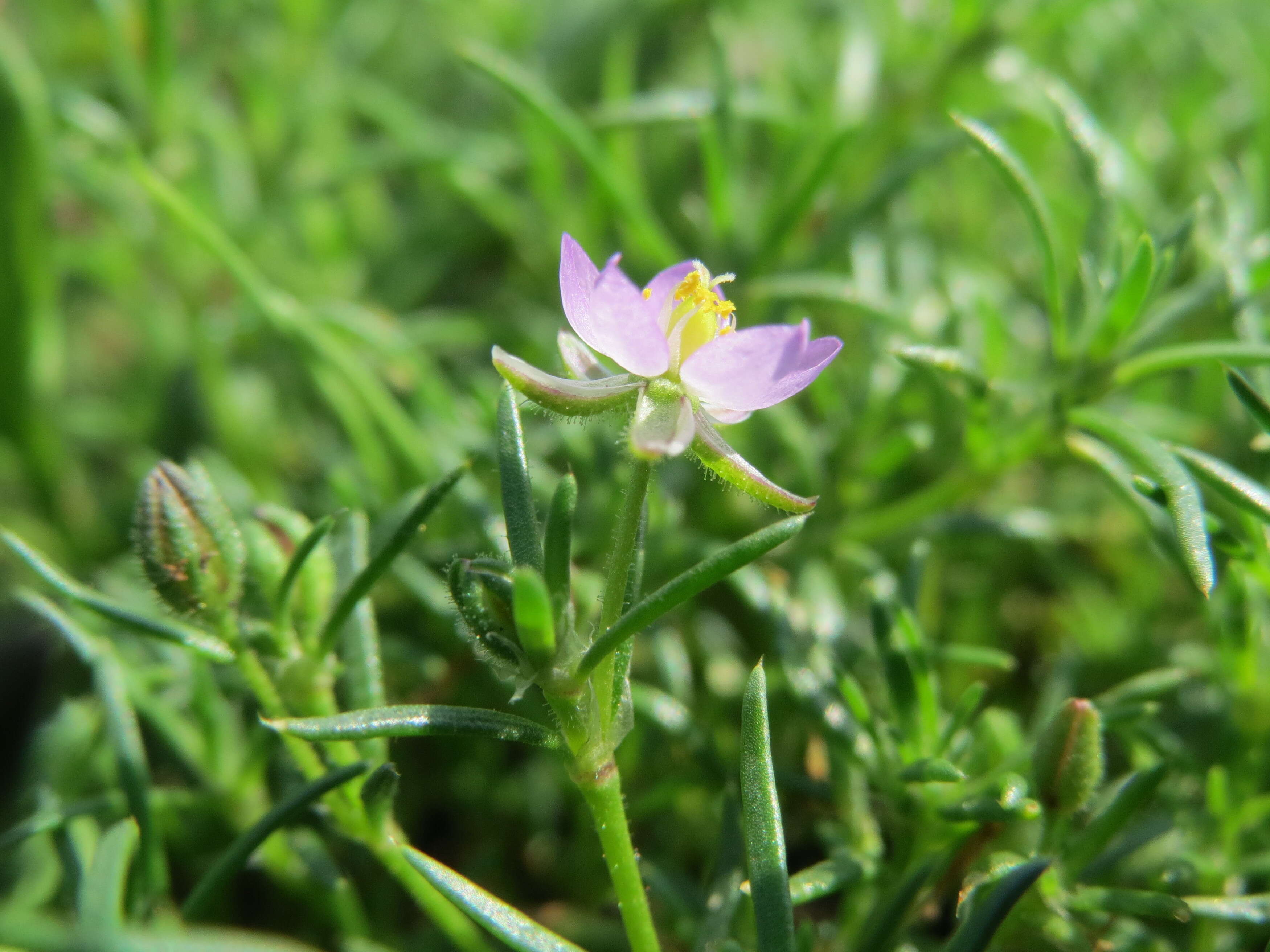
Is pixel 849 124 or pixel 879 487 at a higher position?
pixel 849 124

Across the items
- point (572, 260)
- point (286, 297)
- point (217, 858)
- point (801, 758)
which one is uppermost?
point (286, 297)

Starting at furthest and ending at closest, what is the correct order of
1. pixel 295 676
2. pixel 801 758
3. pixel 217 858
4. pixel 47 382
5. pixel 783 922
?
pixel 47 382
pixel 801 758
pixel 217 858
pixel 295 676
pixel 783 922

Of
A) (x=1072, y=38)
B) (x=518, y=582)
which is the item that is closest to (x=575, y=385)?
(x=518, y=582)

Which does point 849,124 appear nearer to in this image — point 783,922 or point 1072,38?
point 1072,38

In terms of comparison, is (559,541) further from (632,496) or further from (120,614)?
(120,614)

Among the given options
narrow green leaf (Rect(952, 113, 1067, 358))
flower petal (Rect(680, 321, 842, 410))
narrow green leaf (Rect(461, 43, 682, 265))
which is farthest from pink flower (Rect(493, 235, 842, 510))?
narrow green leaf (Rect(461, 43, 682, 265))

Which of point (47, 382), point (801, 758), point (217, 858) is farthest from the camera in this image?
point (47, 382)

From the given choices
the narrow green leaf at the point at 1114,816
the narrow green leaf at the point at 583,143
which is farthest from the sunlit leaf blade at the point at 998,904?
the narrow green leaf at the point at 583,143
